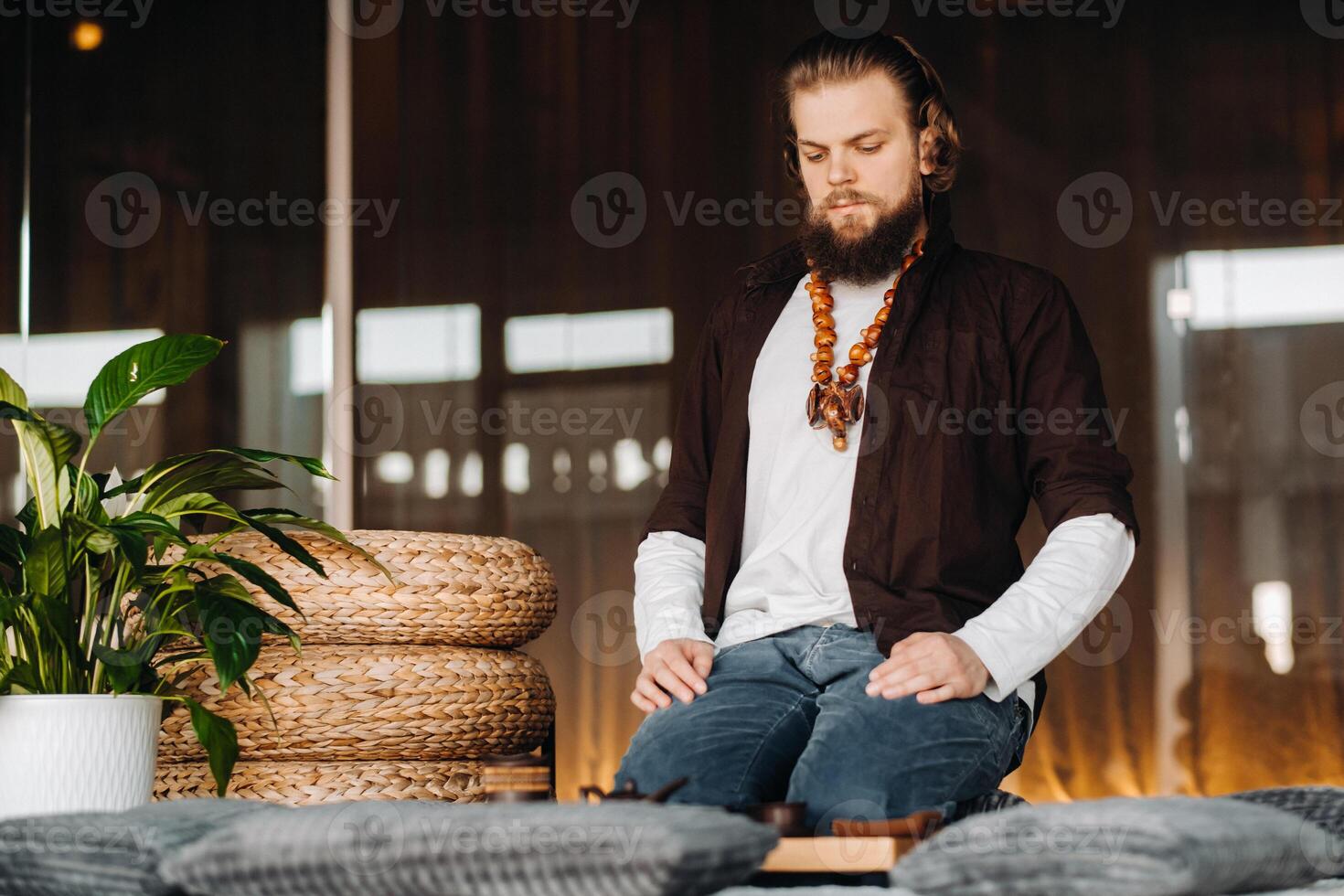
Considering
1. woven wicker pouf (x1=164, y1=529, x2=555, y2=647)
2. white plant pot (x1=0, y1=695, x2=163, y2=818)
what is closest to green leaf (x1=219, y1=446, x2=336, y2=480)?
woven wicker pouf (x1=164, y1=529, x2=555, y2=647)

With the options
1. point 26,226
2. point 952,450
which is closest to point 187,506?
point 952,450

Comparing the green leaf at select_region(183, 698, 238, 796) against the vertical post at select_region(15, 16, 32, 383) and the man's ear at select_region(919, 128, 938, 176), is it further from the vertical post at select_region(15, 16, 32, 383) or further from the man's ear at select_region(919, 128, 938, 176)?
the vertical post at select_region(15, 16, 32, 383)

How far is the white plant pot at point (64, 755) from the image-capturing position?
1.80m

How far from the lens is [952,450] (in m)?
1.62

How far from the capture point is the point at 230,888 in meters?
1.00

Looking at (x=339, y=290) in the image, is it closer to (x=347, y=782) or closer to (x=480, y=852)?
(x=347, y=782)

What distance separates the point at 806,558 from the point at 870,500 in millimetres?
97

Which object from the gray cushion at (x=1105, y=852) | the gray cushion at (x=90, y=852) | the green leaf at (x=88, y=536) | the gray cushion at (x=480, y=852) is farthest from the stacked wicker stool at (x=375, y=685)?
the gray cushion at (x=1105, y=852)

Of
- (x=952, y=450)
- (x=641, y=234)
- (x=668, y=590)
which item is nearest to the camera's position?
(x=952, y=450)

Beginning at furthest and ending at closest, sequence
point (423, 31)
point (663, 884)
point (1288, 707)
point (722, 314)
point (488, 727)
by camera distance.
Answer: point (423, 31), point (1288, 707), point (488, 727), point (722, 314), point (663, 884)

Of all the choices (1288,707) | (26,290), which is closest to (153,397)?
(26,290)

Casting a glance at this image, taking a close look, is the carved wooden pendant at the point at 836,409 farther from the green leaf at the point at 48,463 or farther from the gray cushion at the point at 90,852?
the green leaf at the point at 48,463

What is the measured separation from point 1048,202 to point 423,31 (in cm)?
183

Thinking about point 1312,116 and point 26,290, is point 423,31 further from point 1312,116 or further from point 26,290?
point 1312,116
